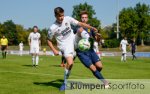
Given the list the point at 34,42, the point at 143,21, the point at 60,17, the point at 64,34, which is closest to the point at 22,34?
the point at 143,21

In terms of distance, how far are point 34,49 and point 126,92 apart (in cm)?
1301

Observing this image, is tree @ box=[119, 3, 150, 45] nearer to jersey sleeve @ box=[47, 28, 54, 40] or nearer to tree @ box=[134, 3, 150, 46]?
tree @ box=[134, 3, 150, 46]

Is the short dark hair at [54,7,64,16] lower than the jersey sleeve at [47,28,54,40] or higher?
higher

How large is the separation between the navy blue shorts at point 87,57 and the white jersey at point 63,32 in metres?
0.57

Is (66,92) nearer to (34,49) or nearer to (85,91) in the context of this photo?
(85,91)

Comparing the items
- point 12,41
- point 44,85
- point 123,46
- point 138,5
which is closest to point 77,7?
point 138,5

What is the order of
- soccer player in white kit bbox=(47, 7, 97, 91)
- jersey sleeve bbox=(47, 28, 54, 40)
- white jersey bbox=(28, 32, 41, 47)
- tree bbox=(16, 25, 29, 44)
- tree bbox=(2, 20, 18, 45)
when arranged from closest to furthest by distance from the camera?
soccer player in white kit bbox=(47, 7, 97, 91) → jersey sleeve bbox=(47, 28, 54, 40) → white jersey bbox=(28, 32, 41, 47) → tree bbox=(16, 25, 29, 44) → tree bbox=(2, 20, 18, 45)

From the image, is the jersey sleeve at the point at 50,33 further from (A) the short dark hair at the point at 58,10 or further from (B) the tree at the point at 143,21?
(B) the tree at the point at 143,21

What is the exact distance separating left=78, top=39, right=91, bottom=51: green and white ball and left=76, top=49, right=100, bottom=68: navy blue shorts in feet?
0.47

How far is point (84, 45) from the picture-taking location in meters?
10.9

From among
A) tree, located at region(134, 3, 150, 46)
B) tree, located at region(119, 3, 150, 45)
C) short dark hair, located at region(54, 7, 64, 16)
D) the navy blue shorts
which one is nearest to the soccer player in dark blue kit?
the navy blue shorts

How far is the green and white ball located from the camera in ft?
35.6

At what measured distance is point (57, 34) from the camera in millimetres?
10539

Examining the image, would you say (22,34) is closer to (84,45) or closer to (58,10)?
(84,45)
